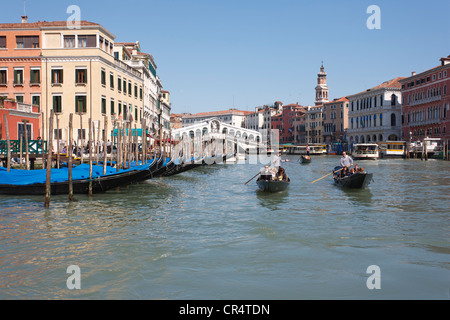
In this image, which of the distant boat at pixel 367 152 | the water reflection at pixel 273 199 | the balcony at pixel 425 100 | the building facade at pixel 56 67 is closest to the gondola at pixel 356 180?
the water reflection at pixel 273 199

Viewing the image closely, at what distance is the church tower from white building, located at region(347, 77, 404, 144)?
20.2 metres

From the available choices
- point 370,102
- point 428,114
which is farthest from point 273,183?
point 370,102

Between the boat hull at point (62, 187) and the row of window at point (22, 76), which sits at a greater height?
the row of window at point (22, 76)

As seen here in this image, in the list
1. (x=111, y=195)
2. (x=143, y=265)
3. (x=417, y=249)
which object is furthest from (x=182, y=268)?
(x=111, y=195)

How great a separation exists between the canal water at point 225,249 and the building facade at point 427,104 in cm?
3158

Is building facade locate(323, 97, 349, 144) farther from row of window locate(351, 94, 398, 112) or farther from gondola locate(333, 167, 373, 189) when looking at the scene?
gondola locate(333, 167, 373, 189)

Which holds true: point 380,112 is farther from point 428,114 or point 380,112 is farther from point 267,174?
point 267,174

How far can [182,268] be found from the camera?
213 inches

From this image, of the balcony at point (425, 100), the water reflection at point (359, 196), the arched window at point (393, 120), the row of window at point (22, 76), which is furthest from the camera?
the arched window at point (393, 120)

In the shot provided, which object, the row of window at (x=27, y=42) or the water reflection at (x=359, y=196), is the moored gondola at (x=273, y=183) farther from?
the row of window at (x=27, y=42)

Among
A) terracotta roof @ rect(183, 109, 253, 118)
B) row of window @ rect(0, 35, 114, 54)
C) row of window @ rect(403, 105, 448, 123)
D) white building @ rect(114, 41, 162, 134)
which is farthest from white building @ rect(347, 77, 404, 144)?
terracotta roof @ rect(183, 109, 253, 118)

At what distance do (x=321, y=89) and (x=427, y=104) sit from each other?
114 feet

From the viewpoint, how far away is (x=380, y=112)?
51.2m

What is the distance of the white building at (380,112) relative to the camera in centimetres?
5044
